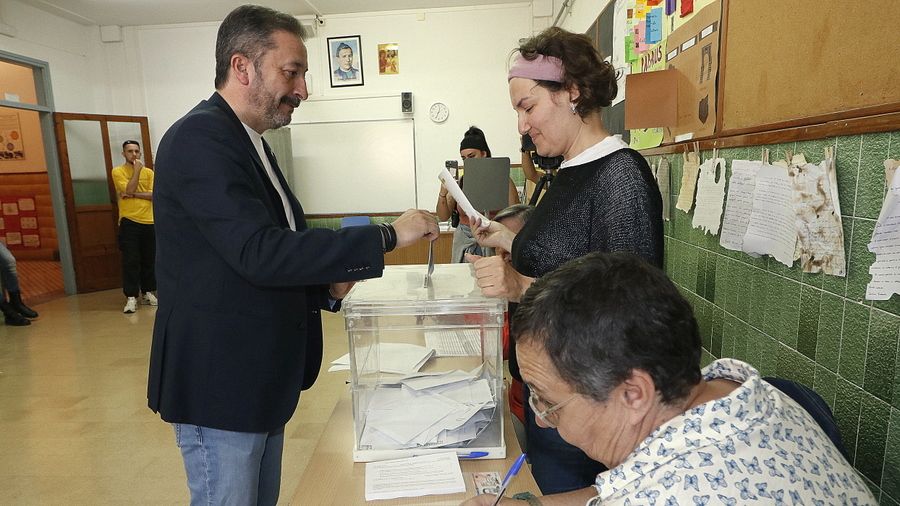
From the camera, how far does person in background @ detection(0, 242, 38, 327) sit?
15.1 feet

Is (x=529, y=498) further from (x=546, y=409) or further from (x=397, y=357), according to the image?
(x=397, y=357)

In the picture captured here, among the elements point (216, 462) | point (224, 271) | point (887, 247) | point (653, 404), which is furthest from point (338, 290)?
point (887, 247)

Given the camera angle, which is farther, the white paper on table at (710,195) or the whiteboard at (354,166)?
the whiteboard at (354,166)

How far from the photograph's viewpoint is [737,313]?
1.33 m

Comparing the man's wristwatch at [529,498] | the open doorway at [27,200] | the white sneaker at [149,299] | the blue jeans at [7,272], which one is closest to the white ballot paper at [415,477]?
the man's wristwatch at [529,498]

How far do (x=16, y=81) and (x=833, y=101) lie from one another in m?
7.76

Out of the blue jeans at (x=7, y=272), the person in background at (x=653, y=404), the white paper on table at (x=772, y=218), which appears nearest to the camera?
the person in background at (x=653, y=404)

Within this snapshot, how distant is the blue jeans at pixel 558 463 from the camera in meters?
1.16

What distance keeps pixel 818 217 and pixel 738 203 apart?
318mm

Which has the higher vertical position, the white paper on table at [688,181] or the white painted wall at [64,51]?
the white painted wall at [64,51]

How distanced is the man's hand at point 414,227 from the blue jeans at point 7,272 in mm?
5110

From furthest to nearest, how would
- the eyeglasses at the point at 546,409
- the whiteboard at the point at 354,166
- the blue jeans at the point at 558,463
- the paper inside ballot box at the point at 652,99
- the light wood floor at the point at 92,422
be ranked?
the whiteboard at the point at 354,166 → the light wood floor at the point at 92,422 → the paper inside ballot box at the point at 652,99 → the blue jeans at the point at 558,463 → the eyeglasses at the point at 546,409

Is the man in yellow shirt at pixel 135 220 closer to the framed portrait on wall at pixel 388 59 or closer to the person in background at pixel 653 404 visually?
the framed portrait on wall at pixel 388 59

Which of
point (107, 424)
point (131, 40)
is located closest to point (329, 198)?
point (131, 40)
